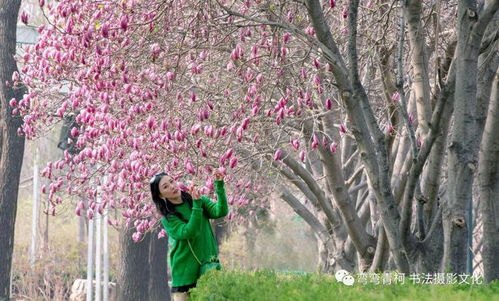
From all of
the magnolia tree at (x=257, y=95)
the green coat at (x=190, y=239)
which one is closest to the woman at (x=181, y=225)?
the green coat at (x=190, y=239)

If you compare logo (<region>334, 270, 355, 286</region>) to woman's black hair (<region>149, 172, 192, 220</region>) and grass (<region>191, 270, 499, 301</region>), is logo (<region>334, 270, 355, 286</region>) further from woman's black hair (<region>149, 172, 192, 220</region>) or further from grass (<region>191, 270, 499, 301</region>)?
woman's black hair (<region>149, 172, 192, 220</region>)

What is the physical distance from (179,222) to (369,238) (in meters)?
3.78

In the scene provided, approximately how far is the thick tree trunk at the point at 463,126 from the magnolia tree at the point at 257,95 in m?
Result: 0.01

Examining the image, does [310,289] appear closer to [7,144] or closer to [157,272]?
[7,144]

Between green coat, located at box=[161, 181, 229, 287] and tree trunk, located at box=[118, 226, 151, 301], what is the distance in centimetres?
1360

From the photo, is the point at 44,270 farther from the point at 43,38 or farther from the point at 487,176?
the point at 487,176

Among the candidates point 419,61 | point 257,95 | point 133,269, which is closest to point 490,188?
point 419,61

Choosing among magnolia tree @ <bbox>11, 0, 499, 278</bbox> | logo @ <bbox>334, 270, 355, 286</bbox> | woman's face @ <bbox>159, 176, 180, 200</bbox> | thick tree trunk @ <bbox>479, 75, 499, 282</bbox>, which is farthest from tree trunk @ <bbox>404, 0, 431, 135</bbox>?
logo @ <bbox>334, 270, 355, 286</bbox>

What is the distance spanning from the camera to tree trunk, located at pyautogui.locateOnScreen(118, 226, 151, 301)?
75.5 ft

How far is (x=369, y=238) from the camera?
12523 mm

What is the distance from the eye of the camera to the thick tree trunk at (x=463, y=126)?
8.76 metres

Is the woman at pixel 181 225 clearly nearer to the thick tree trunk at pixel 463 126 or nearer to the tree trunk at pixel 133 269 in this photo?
the thick tree trunk at pixel 463 126

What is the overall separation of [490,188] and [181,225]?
7.81 ft

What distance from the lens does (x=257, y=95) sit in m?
10.4
